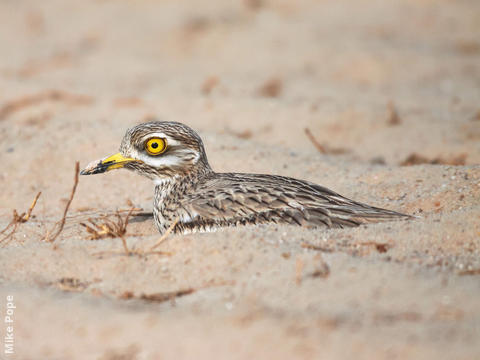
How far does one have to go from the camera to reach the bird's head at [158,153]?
4.39 metres

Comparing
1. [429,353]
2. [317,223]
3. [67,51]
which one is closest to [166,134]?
[317,223]

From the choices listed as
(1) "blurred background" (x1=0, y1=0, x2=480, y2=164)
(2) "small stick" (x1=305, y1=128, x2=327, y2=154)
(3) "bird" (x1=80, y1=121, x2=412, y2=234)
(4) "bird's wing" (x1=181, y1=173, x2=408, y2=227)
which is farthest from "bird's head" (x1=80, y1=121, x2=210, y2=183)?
(1) "blurred background" (x1=0, y1=0, x2=480, y2=164)

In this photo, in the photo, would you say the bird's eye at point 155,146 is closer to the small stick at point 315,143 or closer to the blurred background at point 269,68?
the small stick at point 315,143

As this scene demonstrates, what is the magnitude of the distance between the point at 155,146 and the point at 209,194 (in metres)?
0.57

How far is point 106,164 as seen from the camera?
4.42 meters

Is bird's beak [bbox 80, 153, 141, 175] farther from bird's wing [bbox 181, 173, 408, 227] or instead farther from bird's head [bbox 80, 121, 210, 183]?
bird's wing [bbox 181, 173, 408, 227]

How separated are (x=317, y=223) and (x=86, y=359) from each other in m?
1.63

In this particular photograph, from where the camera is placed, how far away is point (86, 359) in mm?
2604

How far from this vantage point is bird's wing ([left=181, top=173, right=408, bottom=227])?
382 centimetres

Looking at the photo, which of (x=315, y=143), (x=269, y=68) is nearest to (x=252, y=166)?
(x=315, y=143)

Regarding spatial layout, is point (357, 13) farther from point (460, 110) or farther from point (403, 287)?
point (403, 287)

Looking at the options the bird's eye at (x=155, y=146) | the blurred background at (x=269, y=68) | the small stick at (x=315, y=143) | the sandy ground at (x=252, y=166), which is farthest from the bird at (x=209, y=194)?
the blurred background at (x=269, y=68)

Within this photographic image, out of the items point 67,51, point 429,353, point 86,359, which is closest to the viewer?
point 429,353

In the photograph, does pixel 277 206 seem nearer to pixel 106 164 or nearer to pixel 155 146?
pixel 155 146
